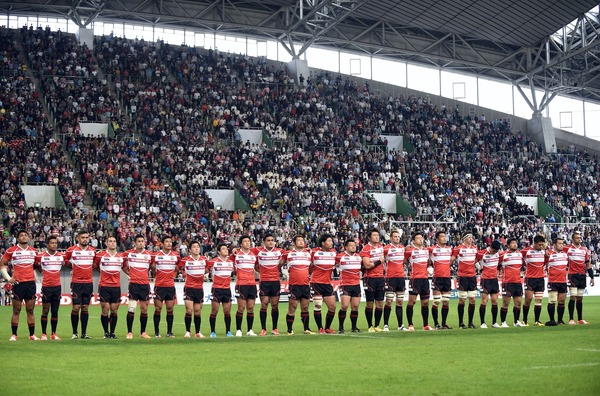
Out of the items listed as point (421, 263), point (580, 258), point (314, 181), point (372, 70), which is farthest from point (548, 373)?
point (372, 70)

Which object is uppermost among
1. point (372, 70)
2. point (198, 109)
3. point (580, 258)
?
point (372, 70)

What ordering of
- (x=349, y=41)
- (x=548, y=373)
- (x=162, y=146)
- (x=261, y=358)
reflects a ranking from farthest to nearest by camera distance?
(x=349, y=41) → (x=162, y=146) → (x=261, y=358) → (x=548, y=373)

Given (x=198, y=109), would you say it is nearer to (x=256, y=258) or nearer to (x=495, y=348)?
(x=256, y=258)

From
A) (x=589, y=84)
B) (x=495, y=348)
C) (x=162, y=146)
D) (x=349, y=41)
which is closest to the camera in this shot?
(x=495, y=348)

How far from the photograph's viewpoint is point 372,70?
67.9 metres

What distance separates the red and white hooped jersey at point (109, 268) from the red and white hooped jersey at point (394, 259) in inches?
257

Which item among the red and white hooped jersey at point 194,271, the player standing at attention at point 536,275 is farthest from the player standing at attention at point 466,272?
the red and white hooped jersey at point 194,271

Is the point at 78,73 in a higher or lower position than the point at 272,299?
higher

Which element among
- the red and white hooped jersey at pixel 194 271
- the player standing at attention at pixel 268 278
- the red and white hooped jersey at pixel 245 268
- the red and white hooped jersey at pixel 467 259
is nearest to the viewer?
the red and white hooped jersey at pixel 194 271

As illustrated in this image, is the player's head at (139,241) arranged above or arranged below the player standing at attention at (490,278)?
above

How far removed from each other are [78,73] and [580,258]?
3870 cm

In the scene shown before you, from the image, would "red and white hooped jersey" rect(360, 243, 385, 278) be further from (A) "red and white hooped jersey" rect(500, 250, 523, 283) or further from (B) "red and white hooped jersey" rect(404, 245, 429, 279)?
(A) "red and white hooped jersey" rect(500, 250, 523, 283)

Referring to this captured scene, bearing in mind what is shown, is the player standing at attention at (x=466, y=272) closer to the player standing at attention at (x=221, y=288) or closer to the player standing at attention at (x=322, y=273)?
the player standing at attention at (x=322, y=273)

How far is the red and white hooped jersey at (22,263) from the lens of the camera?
1948 centimetres
